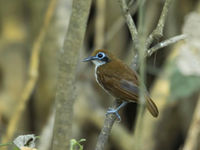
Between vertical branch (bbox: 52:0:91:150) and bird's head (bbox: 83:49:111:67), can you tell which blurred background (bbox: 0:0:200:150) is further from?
vertical branch (bbox: 52:0:91:150)

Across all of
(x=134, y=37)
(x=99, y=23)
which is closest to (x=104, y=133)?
(x=134, y=37)

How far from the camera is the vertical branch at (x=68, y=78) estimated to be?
185 cm

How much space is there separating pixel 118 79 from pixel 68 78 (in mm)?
1965

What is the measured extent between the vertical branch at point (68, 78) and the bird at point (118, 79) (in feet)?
4.97

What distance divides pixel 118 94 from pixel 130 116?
14.0 ft

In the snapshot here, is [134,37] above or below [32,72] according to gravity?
above

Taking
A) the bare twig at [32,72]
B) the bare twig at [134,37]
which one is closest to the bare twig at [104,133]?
the bare twig at [134,37]

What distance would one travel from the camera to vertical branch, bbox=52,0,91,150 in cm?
185

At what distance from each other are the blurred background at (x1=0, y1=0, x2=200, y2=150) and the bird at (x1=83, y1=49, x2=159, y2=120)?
7.38 ft

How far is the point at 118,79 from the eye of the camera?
12.6 feet

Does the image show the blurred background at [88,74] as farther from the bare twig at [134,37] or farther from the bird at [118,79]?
the bare twig at [134,37]

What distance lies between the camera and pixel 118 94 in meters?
3.69

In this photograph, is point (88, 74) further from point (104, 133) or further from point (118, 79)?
point (104, 133)

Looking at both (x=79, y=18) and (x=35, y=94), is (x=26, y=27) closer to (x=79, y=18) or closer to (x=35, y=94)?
(x=35, y=94)
